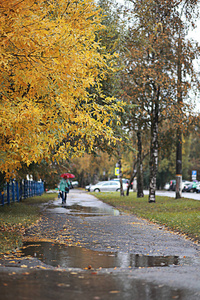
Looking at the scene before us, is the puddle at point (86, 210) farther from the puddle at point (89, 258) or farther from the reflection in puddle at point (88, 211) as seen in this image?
the puddle at point (89, 258)

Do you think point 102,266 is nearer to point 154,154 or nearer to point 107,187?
point 154,154

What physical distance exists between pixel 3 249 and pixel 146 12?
17464mm

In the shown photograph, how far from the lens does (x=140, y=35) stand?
2217 centimetres

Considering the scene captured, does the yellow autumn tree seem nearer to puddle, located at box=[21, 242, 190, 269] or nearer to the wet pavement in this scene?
puddle, located at box=[21, 242, 190, 269]

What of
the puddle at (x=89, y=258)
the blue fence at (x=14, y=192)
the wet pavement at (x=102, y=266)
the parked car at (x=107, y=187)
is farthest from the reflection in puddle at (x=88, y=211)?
the parked car at (x=107, y=187)

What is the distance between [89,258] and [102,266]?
32.5 inches

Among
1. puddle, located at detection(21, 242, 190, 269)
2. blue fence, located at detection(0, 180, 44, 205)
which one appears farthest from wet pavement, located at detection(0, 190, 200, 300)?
blue fence, located at detection(0, 180, 44, 205)

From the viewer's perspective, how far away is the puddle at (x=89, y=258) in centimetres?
740

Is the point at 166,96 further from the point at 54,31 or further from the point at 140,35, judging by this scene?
the point at 54,31

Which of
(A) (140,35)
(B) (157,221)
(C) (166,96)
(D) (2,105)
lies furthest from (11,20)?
(C) (166,96)

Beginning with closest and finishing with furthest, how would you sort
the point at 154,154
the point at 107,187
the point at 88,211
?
1. the point at 88,211
2. the point at 154,154
3. the point at 107,187

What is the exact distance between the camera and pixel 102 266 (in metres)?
7.23

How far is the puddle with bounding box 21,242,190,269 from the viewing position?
7.40m

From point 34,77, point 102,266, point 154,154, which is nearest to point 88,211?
point 154,154
